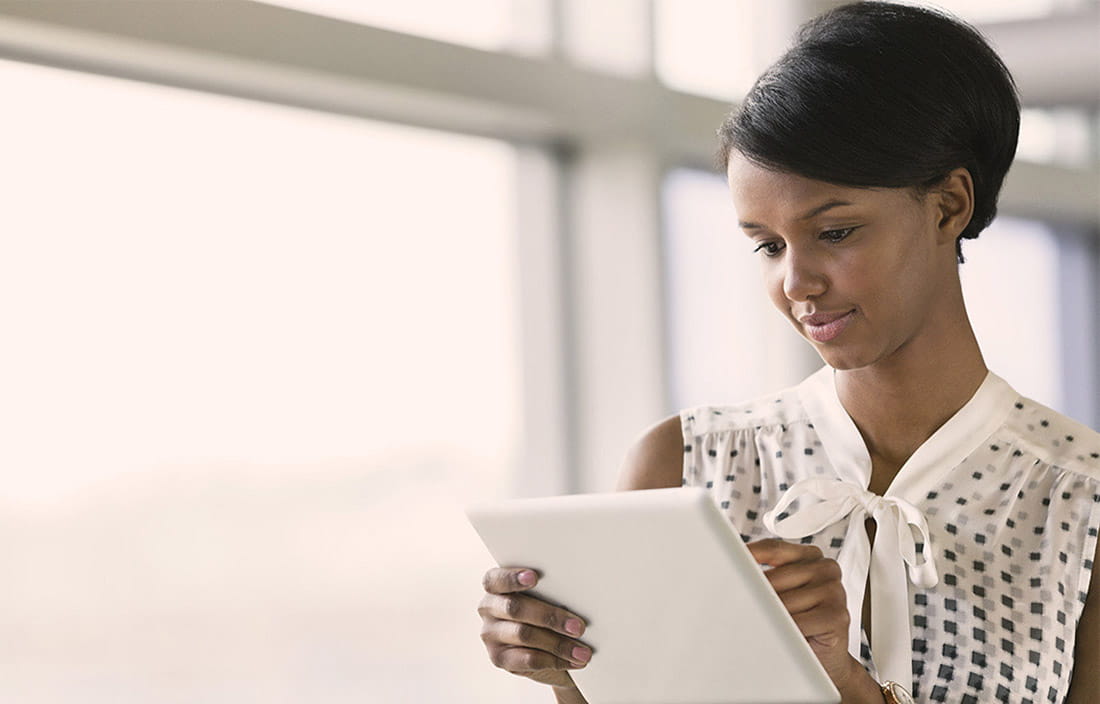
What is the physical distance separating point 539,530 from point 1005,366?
2613mm

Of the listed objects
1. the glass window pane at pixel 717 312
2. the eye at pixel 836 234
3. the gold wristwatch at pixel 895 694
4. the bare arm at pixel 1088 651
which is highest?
the glass window pane at pixel 717 312

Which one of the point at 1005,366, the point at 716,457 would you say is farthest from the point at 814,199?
the point at 1005,366

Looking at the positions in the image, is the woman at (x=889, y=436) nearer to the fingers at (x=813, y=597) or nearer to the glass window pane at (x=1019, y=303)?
the fingers at (x=813, y=597)

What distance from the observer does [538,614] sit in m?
1.29

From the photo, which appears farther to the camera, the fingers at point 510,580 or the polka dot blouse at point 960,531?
the polka dot blouse at point 960,531

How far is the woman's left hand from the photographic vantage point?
1.25 meters

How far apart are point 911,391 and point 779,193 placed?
320 mm

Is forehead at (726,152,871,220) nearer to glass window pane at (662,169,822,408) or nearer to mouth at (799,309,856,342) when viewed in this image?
mouth at (799,309,856,342)

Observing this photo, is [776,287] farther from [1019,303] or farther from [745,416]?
[1019,303]

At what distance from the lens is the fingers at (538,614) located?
1284mm

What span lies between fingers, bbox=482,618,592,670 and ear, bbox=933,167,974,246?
57 centimetres

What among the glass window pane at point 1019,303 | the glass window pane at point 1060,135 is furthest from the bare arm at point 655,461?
the glass window pane at point 1060,135

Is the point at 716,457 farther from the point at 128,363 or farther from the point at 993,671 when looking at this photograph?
the point at 128,363

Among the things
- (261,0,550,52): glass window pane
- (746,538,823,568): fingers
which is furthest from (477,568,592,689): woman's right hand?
(261,0,550,52): glass window pane
